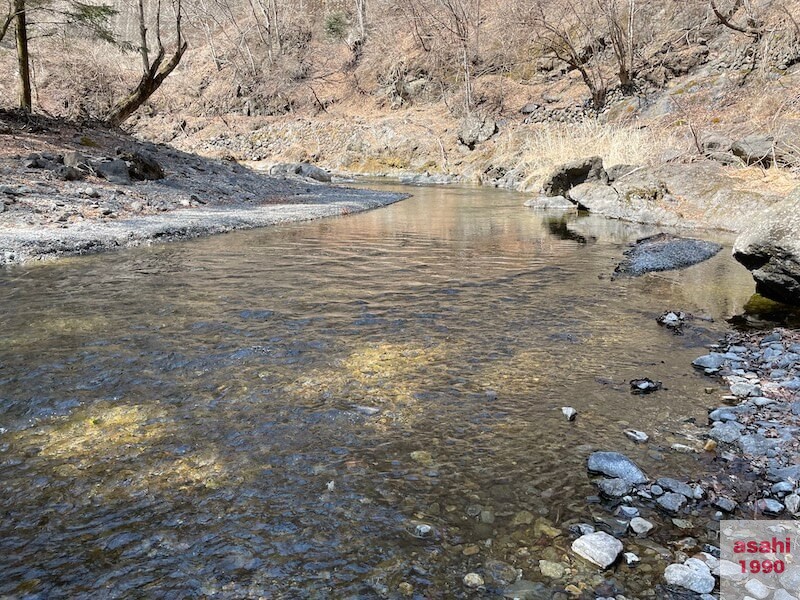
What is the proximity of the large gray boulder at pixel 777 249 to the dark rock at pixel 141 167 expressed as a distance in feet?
41.5

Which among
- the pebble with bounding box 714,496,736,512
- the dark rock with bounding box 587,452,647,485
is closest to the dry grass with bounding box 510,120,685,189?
the dark rock with bounding box 587,452,647,485

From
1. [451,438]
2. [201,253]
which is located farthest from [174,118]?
[451,438]

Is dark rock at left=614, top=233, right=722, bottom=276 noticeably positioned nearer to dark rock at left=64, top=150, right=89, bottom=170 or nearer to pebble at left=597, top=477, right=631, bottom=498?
pebble at left=597, top=477, right=631, bottom=498

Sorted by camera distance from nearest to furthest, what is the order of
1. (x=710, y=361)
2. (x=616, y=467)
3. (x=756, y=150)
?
(x=616, y=467)
(x=710, y=361)
(x=756, y=150)

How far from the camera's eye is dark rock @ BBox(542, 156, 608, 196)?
51.2 ft

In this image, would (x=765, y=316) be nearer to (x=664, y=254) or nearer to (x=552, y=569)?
(x=664, y=254)

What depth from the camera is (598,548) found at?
206 cm

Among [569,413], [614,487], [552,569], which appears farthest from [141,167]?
[552,569]

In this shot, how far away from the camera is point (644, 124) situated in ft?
70.3

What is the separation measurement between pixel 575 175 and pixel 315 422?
14.9 metres

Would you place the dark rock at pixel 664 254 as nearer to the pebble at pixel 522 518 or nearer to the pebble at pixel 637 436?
the pebble at pixel 637 436

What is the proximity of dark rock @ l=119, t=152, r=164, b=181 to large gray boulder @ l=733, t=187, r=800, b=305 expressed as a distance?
41.5 ft

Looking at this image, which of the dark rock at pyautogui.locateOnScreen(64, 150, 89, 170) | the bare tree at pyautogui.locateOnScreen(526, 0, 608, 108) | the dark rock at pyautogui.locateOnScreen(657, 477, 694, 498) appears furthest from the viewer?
the bare tree at pyautogui.locateOnScreen(526, 0, 608, 108)

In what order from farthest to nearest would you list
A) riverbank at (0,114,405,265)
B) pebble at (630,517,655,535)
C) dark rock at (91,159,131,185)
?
dark rock at (91,159,131,185) < riverbank at (0,114,405,265) < pebble at (630,517,655,535)
